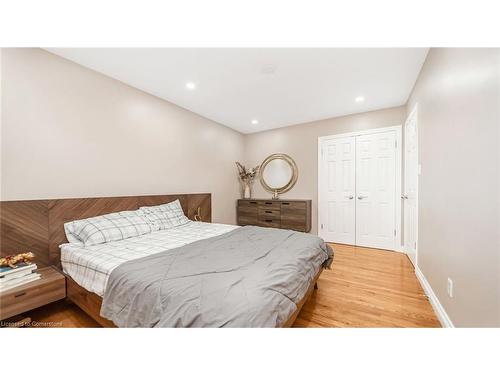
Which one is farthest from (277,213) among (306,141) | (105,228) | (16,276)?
(16,276)

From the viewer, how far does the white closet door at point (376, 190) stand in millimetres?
3367

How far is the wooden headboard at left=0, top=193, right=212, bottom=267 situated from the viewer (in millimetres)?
1655

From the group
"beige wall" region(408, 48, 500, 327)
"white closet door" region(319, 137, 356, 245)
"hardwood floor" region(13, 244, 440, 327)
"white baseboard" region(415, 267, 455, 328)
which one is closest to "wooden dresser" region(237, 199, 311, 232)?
"white closet door" region(319, 137, 356, 245)

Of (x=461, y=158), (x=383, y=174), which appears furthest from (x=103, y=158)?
(x=383, y=174)

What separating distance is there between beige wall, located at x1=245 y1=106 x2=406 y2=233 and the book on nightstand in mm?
3719

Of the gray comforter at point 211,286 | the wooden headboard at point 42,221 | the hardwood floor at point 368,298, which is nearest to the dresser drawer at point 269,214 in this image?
the hardwood floor at point 368,298

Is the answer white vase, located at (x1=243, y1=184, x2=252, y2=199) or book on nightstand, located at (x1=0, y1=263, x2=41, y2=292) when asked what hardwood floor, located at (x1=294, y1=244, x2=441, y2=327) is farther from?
white vase, located at (x1=243, y1=184, x2=252, y2=199)

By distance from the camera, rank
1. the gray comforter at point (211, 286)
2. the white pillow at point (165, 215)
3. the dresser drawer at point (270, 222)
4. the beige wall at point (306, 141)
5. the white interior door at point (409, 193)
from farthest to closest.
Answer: the dresser drawer at point (270, 222), the beige wall at point (306, 141), the white interior door at point (409, 193), the white pillow at point (165, 215), the gray comforter at point (211, 286)

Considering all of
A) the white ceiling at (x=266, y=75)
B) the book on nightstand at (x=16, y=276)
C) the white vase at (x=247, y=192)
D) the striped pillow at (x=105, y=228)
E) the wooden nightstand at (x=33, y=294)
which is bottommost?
the wooden nightstand at (x=33, y=294)

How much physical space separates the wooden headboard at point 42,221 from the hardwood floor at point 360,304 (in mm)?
517

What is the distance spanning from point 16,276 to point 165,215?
4.39ft

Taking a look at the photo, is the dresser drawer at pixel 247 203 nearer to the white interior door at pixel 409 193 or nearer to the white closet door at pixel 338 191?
the white closet door at pixel 338 191

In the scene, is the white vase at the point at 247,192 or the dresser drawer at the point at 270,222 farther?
the white vase at the point at 247,192

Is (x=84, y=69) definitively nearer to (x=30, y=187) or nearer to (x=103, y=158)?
(x=103, y=158)
